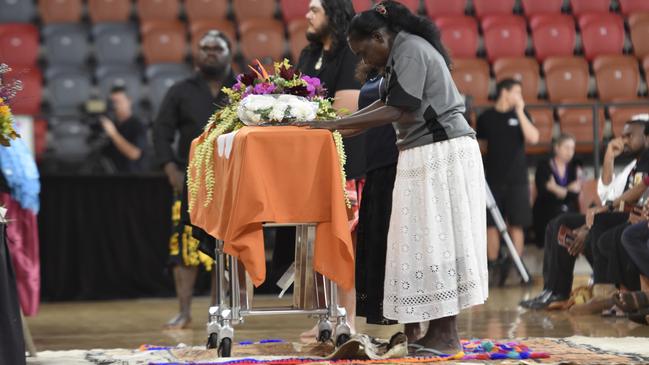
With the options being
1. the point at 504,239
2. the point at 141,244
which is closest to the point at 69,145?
the point at 141,244

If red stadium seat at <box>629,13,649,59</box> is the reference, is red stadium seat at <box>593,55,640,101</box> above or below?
below

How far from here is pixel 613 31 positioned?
12281 millimetres

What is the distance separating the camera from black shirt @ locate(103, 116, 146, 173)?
966 cm

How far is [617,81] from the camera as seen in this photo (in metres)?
11.6

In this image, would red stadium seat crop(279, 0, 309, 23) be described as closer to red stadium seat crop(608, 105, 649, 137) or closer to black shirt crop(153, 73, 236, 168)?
red stadium seat crop(608, 105, 649, 137)

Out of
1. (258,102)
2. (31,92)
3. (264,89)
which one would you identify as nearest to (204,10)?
(31,92)

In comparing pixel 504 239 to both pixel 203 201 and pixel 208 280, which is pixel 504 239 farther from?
pixel 203 201

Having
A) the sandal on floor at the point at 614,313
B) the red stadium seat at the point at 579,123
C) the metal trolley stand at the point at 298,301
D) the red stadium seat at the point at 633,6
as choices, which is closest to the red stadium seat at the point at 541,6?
the red stadium seat at the point at 633,6

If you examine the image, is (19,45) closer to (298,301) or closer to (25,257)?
(25,257)

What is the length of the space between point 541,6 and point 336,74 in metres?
7.55

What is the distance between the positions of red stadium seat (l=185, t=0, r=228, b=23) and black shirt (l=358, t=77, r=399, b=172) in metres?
7.26

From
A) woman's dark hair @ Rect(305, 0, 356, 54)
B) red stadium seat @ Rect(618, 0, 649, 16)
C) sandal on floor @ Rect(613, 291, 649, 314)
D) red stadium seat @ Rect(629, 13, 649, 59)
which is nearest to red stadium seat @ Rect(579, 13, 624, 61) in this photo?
red stadium seat @ Rect(629, 13, 649, 59)

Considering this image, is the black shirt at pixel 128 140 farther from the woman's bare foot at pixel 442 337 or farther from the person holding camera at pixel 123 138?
the woman's bare foot at pixel 442 337

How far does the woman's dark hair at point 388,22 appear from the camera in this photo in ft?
15.4
